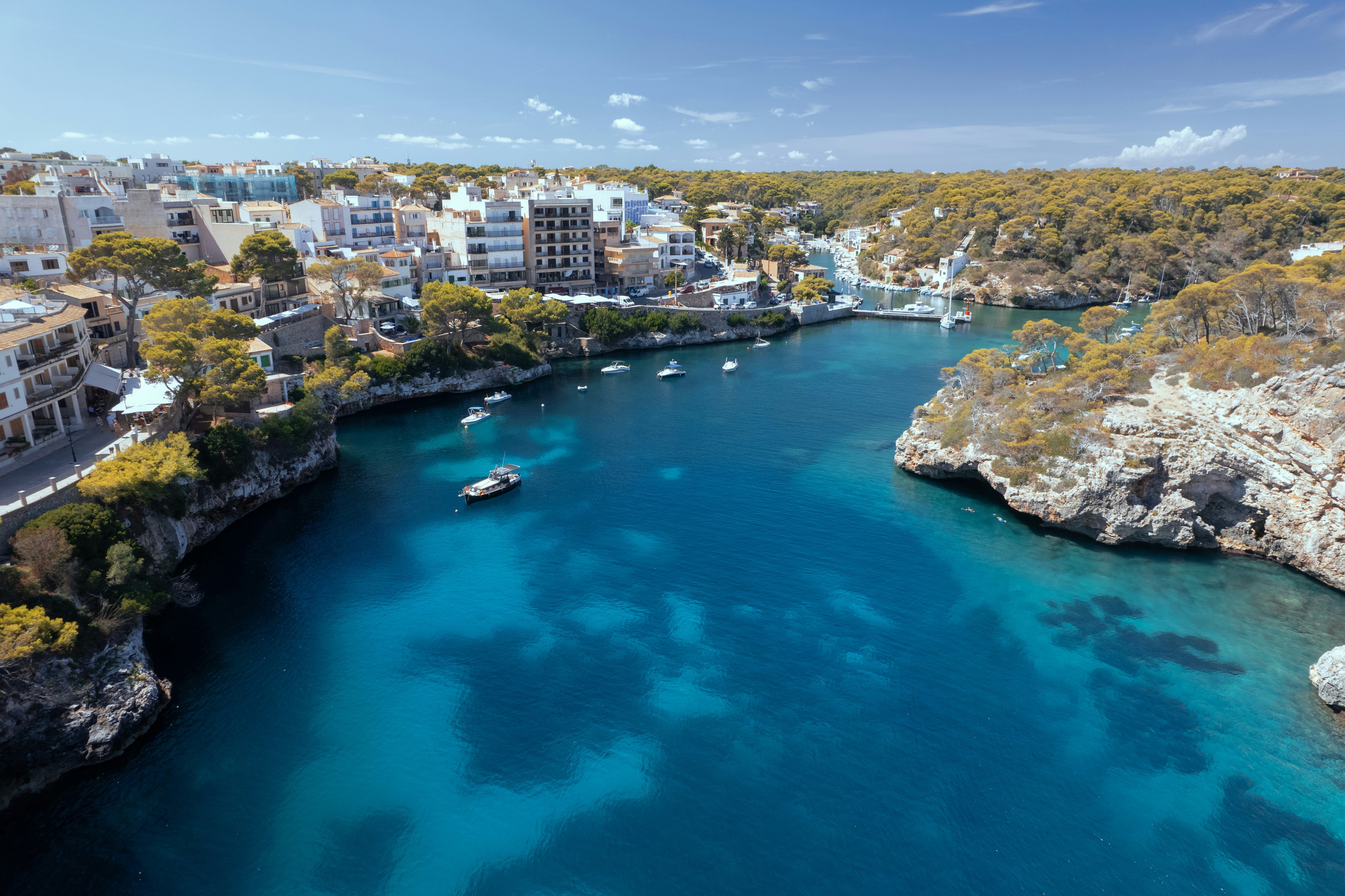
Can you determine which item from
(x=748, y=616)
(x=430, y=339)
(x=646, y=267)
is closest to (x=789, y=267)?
(x=646, y=267)

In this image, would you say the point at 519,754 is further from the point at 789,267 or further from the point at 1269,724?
the point at 789,267

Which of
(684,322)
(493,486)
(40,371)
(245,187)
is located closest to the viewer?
(40,371)

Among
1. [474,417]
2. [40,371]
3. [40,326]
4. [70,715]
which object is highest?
[40,326]

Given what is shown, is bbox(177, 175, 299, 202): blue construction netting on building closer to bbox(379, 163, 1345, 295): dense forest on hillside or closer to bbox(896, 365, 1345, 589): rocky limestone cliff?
bbox(379, 163, 1345, 295): dense forest on hillside

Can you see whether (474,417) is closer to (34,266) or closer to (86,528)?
(34,266)

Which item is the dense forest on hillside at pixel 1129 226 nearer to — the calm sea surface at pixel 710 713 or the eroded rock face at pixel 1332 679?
the calm sea surface at pixel 710 713

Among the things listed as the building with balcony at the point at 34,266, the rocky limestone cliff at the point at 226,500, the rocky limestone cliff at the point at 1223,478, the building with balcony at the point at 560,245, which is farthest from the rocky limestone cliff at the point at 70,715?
the building with balcony at the point at 560,245

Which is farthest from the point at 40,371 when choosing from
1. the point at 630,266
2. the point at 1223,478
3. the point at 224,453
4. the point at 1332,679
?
the point at 630,266

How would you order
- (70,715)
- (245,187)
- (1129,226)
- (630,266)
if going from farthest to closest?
(1129,226)
(245,187)
(630,266)
(70,715)
